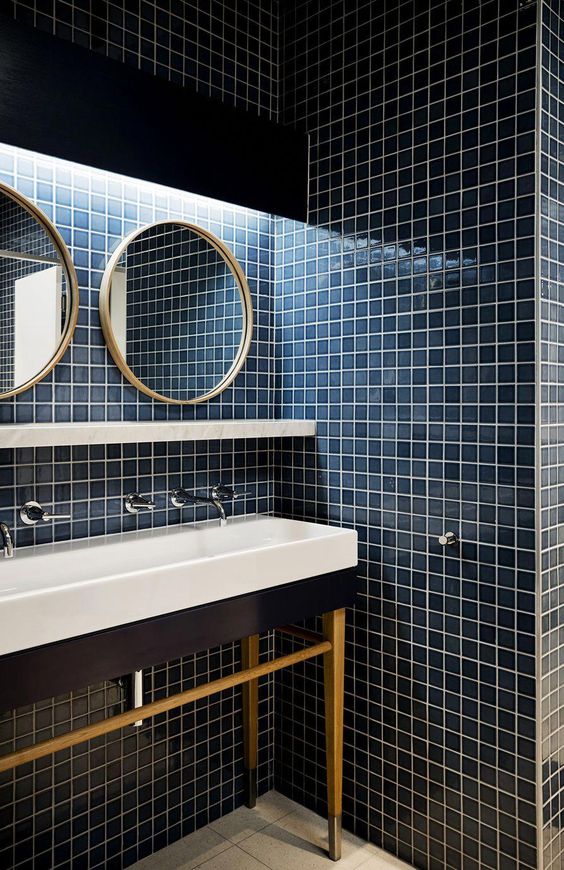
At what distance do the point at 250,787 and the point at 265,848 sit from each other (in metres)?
0.27

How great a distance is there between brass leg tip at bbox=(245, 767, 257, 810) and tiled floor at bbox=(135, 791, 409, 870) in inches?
1.3

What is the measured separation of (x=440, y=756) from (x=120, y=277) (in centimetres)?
178

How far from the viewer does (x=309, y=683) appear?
2.46m

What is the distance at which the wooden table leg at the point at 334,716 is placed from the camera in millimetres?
2139

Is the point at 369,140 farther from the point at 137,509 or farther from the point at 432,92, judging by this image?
the point at 137,509

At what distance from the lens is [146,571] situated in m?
1.64

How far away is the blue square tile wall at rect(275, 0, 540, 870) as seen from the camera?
1862 millimetres

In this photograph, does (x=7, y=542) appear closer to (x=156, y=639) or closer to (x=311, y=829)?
(x=156, y=639)

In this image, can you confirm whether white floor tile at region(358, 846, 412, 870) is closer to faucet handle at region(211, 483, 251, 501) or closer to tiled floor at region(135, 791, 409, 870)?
tiled floor at region(135, 791, 409, 870)

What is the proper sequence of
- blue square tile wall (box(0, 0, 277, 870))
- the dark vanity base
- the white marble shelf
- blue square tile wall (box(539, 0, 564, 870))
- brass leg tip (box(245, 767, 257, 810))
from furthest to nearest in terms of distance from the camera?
brass leg tip (box(245, 767, 257, 810)) → blue square tile wall (box(0, 0, 277, 870)) → blue square tile wall (box(539, 0, 564, 870)) → the white marble shelf → the dark vanity base

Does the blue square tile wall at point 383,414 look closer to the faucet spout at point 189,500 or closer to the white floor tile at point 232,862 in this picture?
the faucet spout at point 189,500

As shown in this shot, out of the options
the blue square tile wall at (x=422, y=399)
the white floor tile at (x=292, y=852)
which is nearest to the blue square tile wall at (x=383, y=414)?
the blue square tile wall at (x=422, y=399)

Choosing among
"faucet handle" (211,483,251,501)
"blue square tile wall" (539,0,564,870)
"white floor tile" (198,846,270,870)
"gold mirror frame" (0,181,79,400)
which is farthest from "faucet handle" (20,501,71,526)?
"blue square tile wall" (539,0,564,870)

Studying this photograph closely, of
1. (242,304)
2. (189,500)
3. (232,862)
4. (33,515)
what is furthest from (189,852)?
(242,304)
